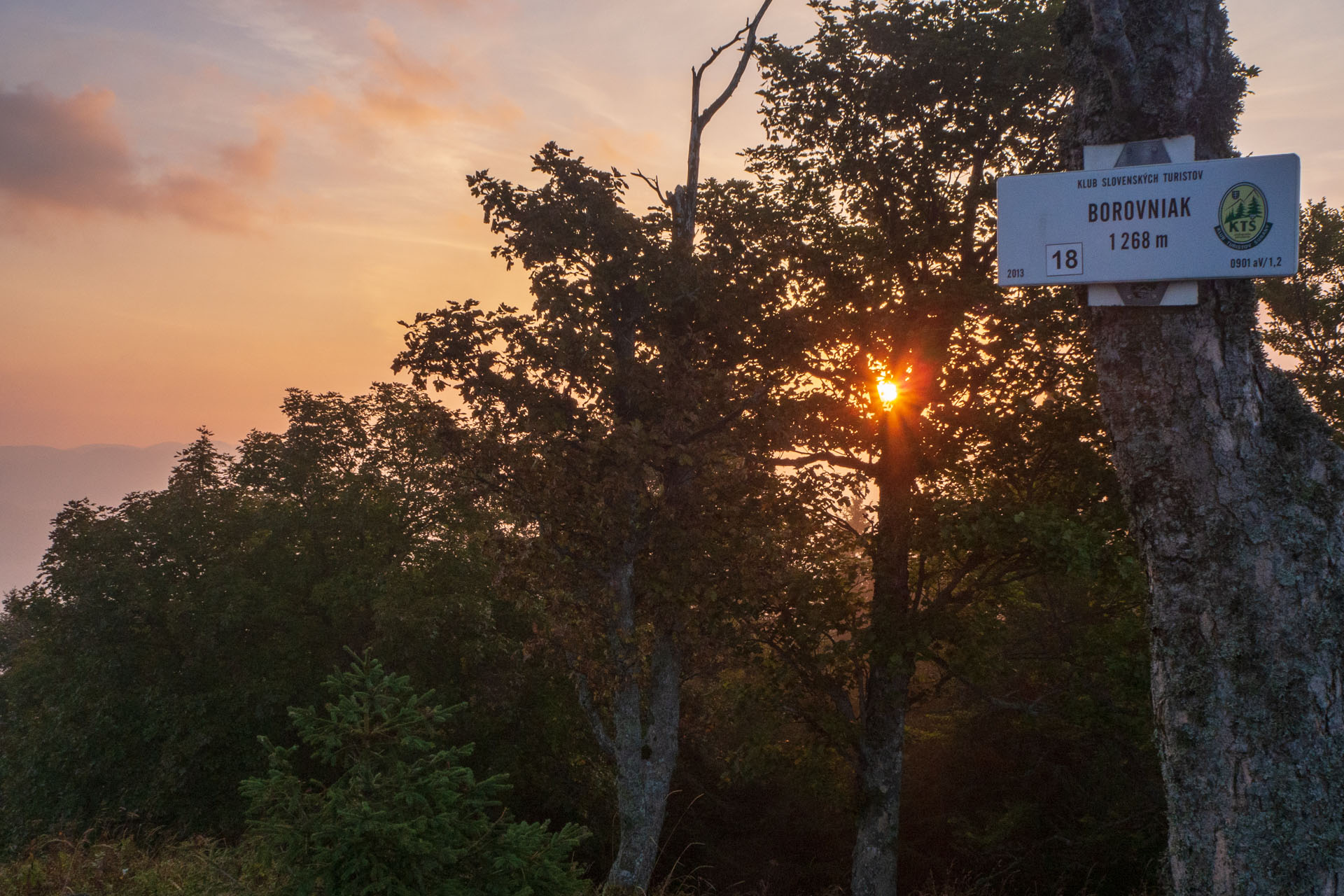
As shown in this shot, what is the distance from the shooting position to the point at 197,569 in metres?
24.1

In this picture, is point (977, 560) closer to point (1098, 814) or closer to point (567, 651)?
point (567, 651)

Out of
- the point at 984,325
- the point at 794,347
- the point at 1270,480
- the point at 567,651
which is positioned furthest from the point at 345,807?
the point at 984,325

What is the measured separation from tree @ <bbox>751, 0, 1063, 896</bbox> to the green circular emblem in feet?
33.2

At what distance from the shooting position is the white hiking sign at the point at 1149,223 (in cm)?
396

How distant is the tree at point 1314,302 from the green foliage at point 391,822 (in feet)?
79.3

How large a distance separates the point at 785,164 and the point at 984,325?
4332 mm

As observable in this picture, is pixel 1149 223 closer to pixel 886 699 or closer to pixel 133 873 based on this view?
pixel 133 873

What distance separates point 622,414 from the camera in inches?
602

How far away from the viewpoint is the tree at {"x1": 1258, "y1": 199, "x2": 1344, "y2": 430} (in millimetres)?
23656

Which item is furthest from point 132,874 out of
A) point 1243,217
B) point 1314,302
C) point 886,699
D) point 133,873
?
point 1314,302

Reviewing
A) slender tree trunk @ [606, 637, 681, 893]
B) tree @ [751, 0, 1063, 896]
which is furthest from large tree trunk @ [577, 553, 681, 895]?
tree @ [751, 0, 1063, 896]

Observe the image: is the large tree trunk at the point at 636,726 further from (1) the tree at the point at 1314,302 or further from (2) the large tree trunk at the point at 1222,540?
(1) the tree at the point at 1314,302

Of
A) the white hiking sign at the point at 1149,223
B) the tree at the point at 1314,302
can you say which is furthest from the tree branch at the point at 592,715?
the tree at the point at 1314,302

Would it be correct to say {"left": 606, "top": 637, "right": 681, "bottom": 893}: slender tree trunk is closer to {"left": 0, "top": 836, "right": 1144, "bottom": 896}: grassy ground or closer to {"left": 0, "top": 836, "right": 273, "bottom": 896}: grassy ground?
{"left": 0, "top": 836, "right": 1144, "bottom": 896}: grassy ground
